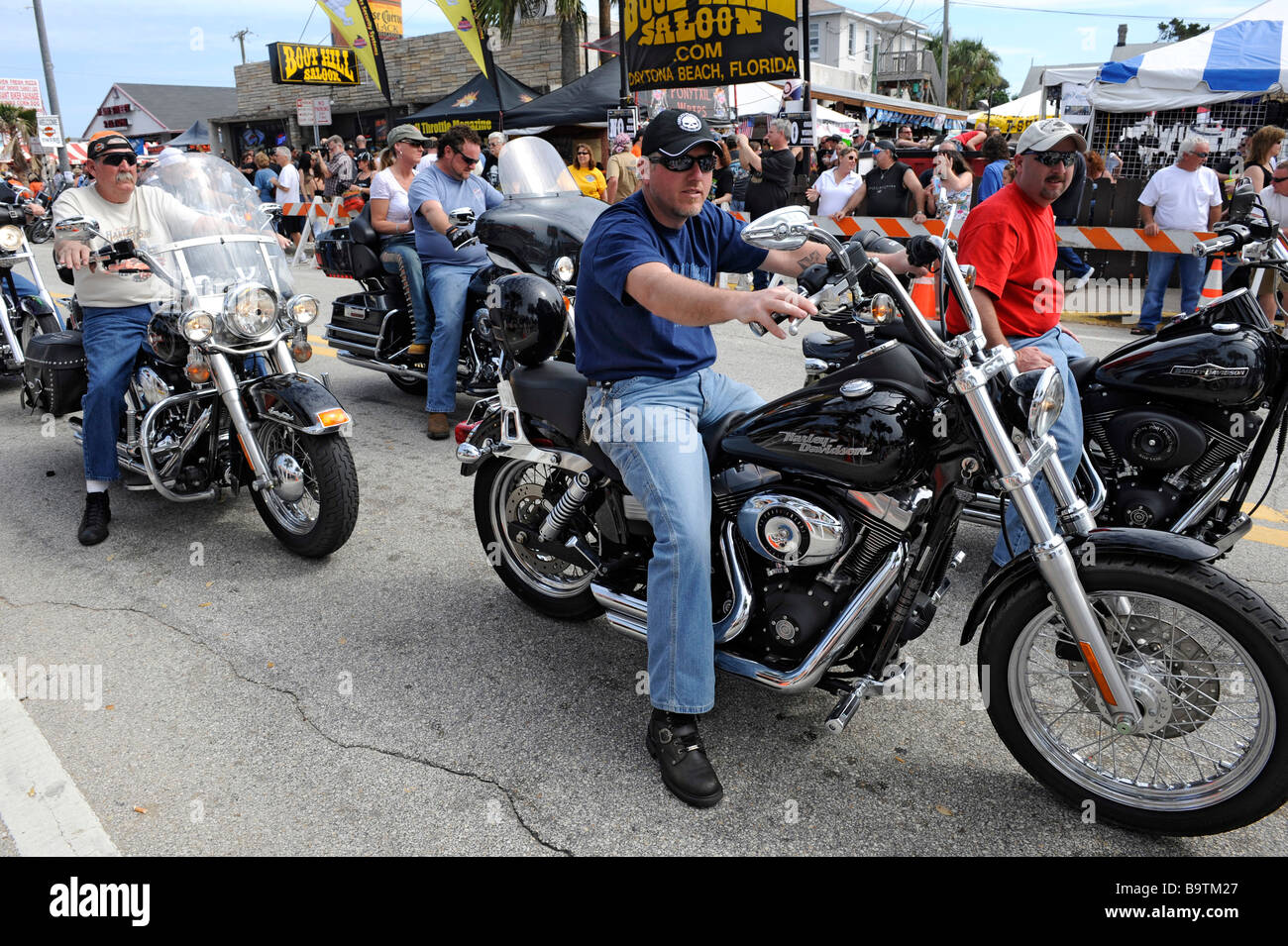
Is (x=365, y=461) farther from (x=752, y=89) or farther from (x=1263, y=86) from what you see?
(x=752, y=89)

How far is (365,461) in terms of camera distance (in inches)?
228

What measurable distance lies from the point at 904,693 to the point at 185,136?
42990mm

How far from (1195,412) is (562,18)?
2444 centimetres

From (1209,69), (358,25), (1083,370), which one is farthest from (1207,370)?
(358,25)

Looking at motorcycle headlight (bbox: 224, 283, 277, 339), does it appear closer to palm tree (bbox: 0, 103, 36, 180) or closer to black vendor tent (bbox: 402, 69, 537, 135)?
palm tree (bbox: 0, 103, 36, 180)

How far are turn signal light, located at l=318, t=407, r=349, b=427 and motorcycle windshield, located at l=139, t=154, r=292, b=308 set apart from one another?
2.30ft

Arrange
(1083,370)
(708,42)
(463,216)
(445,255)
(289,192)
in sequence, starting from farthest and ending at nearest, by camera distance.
Answer: (289,192), (708,42), (445,255), (463,216), (1083,370)

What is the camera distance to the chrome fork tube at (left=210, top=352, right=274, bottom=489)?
4293 millimetres

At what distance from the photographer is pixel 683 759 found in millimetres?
2764

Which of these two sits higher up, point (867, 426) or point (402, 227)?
point (402, 227)

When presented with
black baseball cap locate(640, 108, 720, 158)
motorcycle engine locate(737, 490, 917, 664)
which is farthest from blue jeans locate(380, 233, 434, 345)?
motorcycle engine locate(737, 490, 917, 664)

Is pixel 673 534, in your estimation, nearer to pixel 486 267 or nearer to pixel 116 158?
pixel 116 158
